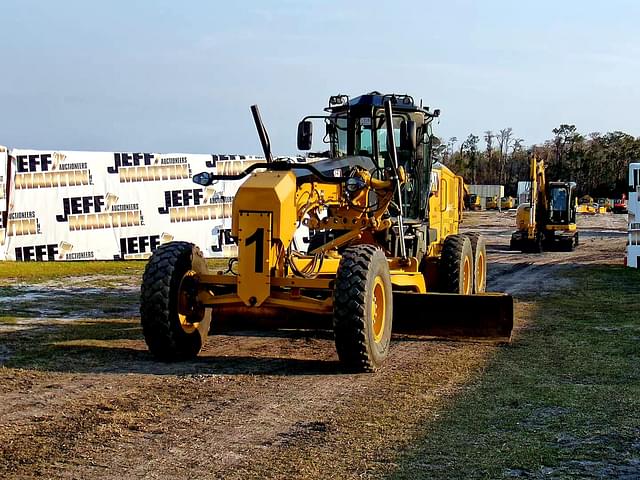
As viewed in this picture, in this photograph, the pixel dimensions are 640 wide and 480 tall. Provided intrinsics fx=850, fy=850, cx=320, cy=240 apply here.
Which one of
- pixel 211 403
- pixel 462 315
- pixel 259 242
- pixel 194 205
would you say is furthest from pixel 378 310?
pixel 194 205

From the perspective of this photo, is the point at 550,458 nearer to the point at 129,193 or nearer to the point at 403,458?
the point at 403,458

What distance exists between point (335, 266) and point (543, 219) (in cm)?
2512

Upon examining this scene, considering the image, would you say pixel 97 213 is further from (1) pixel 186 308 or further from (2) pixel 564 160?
(2) pixel 564 160

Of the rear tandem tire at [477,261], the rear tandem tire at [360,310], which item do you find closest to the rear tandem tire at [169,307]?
the rear tandem tire at [360,310]

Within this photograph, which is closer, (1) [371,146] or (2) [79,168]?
(1) [371,146]

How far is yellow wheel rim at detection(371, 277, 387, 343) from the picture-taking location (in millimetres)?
8531

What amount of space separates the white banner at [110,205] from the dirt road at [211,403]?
9.95m

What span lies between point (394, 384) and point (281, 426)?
1773 millimetres

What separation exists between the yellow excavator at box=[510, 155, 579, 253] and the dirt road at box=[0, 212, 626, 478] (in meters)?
23.4

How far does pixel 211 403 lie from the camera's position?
23.0ft

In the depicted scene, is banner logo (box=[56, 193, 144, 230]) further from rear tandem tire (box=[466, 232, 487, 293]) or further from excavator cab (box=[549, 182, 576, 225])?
excavator cab (box=[549, 182, 576, 225])

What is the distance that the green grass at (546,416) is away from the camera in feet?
18.0

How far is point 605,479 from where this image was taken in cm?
525

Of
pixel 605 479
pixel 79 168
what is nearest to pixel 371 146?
pixel 605 479
